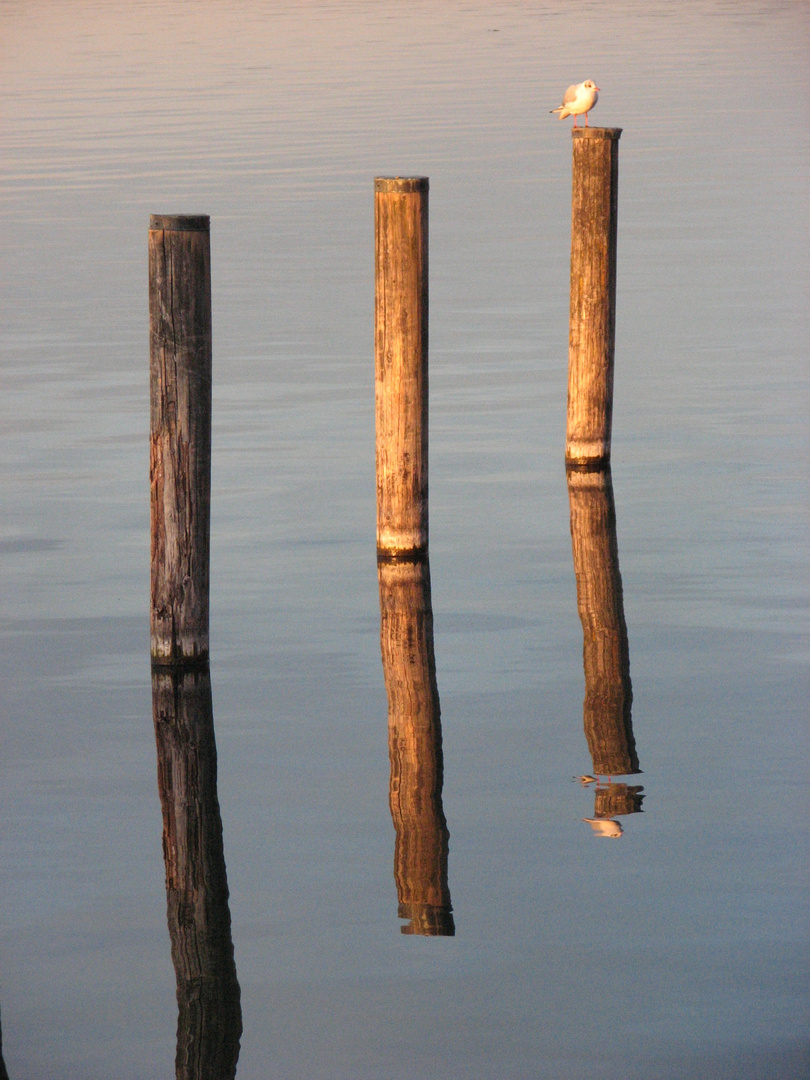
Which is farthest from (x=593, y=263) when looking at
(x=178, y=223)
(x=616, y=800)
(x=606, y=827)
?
(x=606, y=827)

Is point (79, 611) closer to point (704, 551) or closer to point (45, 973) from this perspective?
point (704, 551)

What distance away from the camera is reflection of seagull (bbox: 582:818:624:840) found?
24.5ft

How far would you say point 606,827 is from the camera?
24.7ft

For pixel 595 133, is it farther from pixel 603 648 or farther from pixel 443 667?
pixel 443 667

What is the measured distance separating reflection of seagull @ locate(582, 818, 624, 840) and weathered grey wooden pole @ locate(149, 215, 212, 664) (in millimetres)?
2311

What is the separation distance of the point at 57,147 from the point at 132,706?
32.8 m

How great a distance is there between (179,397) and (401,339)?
1.98 metres

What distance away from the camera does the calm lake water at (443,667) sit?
6160mm

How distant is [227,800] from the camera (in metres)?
7.96

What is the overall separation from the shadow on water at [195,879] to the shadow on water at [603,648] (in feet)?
5.00

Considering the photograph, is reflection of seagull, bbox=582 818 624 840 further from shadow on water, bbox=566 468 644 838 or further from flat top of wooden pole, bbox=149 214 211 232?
flat top of wooden pole, bbox=149 214 211 232

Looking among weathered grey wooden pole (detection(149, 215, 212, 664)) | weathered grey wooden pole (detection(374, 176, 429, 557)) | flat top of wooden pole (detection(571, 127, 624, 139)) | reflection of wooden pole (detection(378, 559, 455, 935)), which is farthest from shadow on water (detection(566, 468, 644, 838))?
flat top of wooden pole (detection(571, 127, 624, 139))

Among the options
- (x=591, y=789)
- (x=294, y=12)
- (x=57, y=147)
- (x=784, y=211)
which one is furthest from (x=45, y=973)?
(x=294, y=12)

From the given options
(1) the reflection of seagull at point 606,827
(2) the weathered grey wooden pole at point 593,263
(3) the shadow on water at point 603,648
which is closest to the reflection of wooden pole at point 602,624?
(3) the shadow on water at point 603,648
